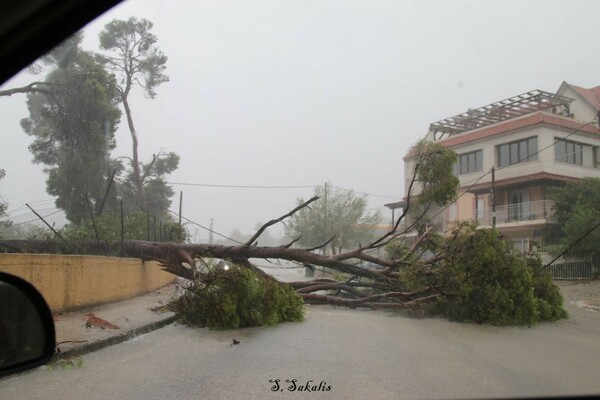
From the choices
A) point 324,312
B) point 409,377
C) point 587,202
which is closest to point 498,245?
point 324,312

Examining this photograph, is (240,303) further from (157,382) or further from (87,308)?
(157,382)

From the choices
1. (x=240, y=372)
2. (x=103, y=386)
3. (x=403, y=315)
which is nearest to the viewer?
(x=103, y=386)

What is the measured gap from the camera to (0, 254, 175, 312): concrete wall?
1048 cm

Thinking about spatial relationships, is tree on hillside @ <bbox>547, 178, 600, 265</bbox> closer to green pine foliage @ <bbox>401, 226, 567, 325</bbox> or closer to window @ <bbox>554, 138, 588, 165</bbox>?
window @ <bbox>554, 138, 588, 165</bbox>

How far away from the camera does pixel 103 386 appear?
621 cm

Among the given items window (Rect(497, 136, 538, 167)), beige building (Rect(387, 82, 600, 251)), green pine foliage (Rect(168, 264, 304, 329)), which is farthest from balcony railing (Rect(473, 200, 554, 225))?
green pine foliage (Rect(168, 264, 304, 329))

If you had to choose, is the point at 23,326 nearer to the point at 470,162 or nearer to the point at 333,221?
the point at 470,162

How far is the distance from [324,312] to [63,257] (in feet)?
20.6

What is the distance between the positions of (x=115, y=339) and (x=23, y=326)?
20.5ft

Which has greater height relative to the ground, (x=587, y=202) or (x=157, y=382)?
(x=587, y=202)

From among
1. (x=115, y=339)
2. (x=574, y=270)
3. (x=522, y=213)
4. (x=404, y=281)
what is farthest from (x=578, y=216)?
(x=115, y=339)

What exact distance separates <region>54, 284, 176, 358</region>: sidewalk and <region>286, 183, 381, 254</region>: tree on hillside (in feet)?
52.7

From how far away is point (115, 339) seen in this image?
916 cm

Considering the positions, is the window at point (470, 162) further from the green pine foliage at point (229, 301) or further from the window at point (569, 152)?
the green pine foliage at point (229, 301)
